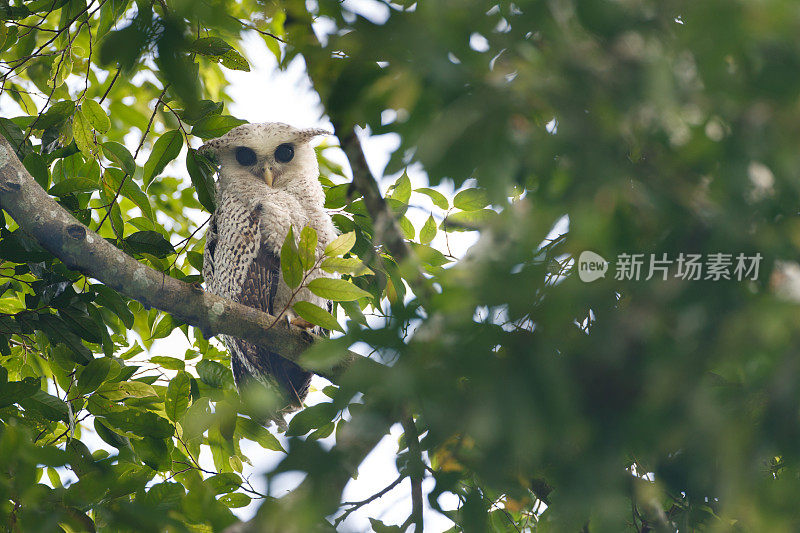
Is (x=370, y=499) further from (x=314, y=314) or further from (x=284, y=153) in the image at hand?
(x=284, y=153)

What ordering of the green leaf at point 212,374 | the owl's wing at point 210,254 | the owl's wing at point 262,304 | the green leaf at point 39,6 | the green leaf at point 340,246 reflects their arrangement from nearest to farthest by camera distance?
the green leaf at point 340,246 < the green leaf at point 212,374 < the green leaf at point 39,6 < the owl's wing at point 262,304 < the owl's wing at point 210,254

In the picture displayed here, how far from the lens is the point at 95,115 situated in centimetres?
191

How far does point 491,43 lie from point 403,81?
93 millimetres

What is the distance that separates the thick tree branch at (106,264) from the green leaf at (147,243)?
26 centimetres

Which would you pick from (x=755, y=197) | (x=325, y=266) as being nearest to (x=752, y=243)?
(x=755, y=197)

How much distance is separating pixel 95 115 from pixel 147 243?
435mm

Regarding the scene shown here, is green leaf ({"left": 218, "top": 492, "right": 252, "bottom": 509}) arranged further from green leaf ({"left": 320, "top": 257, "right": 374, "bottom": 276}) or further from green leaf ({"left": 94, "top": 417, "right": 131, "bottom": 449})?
green leaf ({"left": 320, "top": 257, "right": 374, "bottom": 276})

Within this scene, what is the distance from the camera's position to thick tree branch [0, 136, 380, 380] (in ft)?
5.07

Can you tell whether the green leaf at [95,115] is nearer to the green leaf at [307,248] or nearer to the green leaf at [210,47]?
the green leaf at [210,47]

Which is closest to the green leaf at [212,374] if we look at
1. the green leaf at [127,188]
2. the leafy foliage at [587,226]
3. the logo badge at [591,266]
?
the green leaf at [127,188]

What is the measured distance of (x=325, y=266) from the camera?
1479mm

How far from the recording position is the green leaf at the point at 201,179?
193 centimetres

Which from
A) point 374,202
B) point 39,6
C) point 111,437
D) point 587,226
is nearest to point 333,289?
point 374,202

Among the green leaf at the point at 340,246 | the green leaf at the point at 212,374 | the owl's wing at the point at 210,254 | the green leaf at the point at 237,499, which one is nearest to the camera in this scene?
the green leaf at the point at 340,246
